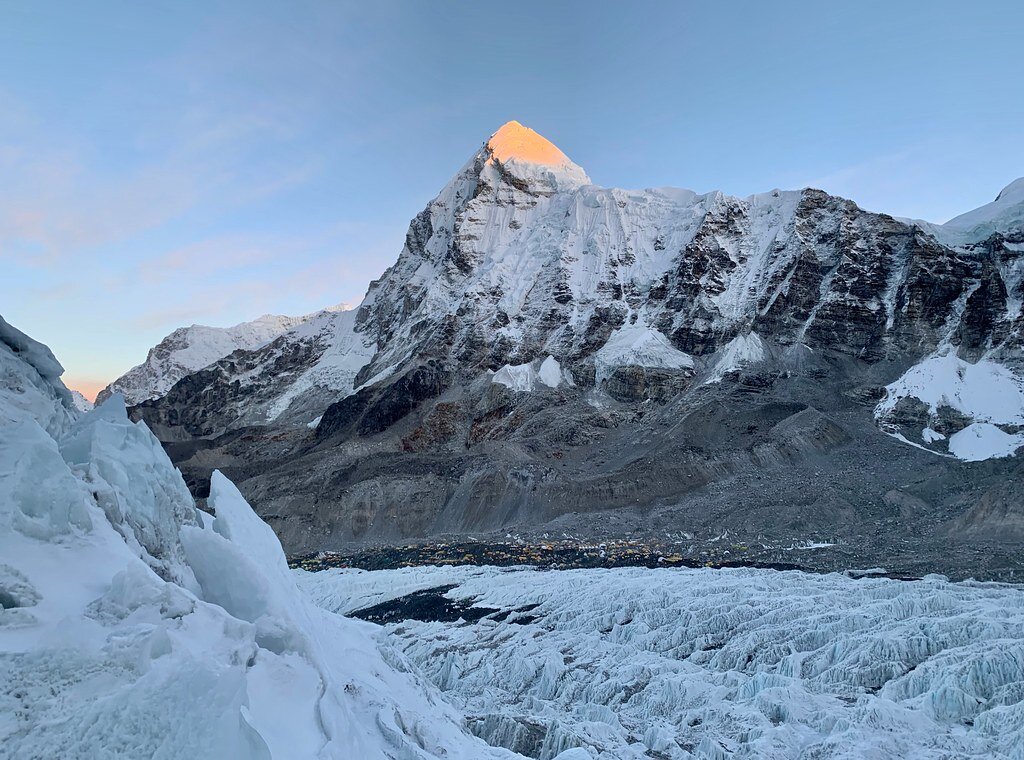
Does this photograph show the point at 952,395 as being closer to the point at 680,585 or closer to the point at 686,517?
the point at 686,517

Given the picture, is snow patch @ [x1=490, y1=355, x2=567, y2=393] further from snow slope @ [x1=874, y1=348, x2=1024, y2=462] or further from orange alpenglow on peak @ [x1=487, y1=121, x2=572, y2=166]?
orange alpenglow on peak @ [x1=487, y1=121, x2=572, y2=166]

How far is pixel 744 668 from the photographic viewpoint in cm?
1966

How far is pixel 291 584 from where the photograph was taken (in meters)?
12.5

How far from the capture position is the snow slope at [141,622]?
608 cm

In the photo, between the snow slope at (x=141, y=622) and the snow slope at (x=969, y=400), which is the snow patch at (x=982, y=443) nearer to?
the snow slope at (x=969, y=400)

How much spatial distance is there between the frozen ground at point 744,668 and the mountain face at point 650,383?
89.9 feet

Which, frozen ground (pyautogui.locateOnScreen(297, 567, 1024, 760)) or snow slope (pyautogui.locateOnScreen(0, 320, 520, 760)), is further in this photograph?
frozen ground (pyautogui.locateOnScreen(297, 567, 1024, 760))

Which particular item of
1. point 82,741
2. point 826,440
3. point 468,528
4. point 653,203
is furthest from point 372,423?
point 82,741

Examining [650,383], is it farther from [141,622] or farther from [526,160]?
[141,622]

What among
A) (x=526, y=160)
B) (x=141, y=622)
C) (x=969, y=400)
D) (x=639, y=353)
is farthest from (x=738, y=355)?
(x=141, y=622)

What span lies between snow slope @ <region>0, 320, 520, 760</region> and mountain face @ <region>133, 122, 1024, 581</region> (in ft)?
149

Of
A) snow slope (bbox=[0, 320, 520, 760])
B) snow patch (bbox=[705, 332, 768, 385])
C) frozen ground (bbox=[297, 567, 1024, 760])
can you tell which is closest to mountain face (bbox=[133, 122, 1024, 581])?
snow patch (bbox=[705, 332, 768, 385])

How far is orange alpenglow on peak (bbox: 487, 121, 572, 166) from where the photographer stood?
A: 15425 centimetres

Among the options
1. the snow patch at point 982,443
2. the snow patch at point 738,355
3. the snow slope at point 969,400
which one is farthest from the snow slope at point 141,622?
the snow patch at point 738,355
